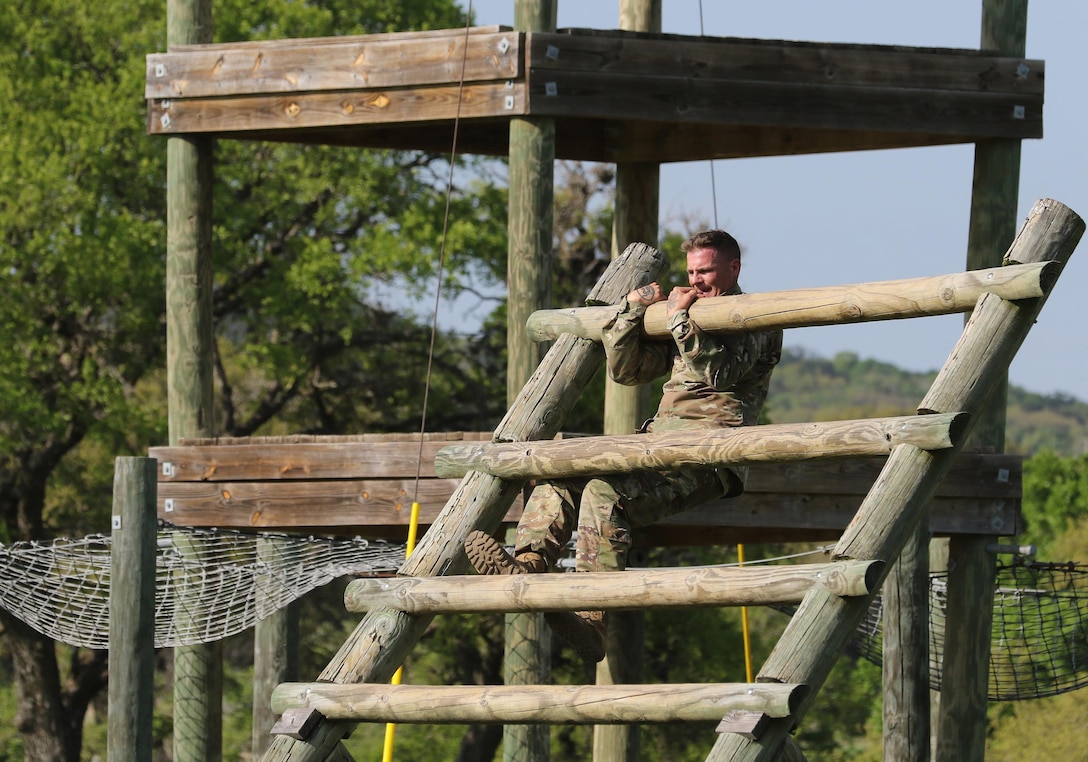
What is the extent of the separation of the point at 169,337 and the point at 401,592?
4539 millimetres

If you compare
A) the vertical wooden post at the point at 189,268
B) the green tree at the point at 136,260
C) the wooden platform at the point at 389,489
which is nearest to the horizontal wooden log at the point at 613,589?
the wooden platform at the point at 389,489

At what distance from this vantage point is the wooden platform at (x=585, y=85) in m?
8.41

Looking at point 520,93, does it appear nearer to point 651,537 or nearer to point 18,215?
point 651,537

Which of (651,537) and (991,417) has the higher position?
(991,417)

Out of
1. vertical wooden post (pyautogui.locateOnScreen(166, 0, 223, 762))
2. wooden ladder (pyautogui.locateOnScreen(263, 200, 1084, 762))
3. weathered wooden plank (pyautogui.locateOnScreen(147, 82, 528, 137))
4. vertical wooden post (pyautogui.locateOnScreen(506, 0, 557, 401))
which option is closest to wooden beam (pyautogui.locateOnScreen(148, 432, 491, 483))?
vertical wooden post (pyautogui.locateOnScreen(166, 0, 223, 762))

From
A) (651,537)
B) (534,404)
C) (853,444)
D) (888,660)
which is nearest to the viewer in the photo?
(853,444)

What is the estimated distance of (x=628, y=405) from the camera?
998cm

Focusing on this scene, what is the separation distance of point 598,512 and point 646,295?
80 centimetres

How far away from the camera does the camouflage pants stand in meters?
5.42

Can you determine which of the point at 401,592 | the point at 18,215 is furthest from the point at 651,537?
the point at 18,215

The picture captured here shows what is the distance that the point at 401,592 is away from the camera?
521 cm

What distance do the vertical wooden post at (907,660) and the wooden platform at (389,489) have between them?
1.02ft

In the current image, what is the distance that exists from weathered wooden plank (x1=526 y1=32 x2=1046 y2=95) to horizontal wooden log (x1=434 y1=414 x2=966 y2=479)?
3235mm

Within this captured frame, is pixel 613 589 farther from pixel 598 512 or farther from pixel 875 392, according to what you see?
pixel 875 392
